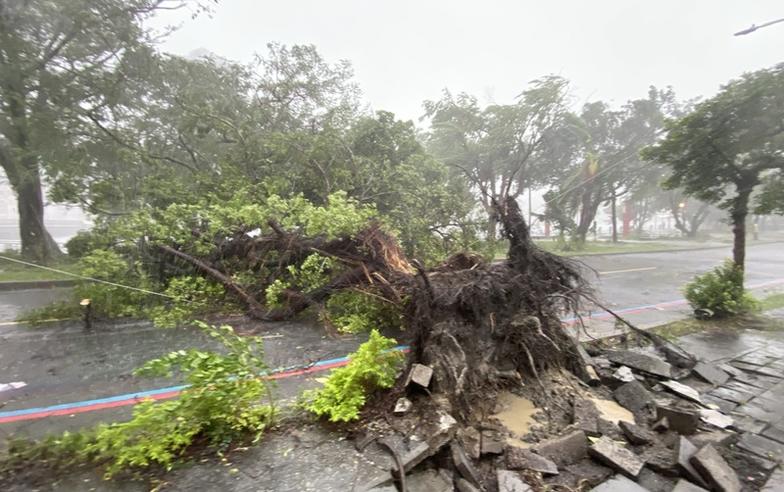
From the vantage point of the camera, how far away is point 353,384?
3180mm

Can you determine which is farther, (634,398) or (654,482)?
(634,398)

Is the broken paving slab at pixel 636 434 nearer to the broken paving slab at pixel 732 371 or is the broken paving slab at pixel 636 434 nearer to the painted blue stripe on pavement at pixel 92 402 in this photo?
the broken paving slab at pixel 732 371

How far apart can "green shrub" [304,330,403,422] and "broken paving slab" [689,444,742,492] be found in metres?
2.38

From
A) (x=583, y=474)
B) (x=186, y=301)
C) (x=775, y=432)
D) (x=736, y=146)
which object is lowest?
(x=775, y=432)

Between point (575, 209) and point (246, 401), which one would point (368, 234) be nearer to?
point (246, 401)

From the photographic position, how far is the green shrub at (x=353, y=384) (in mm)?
3023

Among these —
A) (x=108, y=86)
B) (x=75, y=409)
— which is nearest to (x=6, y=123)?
(x=108, y=86)

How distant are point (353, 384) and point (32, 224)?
1602cm

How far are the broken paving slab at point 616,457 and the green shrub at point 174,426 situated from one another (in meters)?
2.63

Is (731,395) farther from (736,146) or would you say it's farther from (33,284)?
(33,284)

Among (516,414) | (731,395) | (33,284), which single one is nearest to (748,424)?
(731,395)

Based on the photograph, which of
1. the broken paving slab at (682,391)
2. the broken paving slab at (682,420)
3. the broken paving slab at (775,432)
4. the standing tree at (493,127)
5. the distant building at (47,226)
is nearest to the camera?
the broken paving slab at (682,420)

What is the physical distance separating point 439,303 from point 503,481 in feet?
5.40

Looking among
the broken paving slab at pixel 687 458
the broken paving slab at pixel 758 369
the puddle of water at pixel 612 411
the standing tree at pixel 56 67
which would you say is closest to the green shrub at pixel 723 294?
the broken paving slab at pixel 758 369
